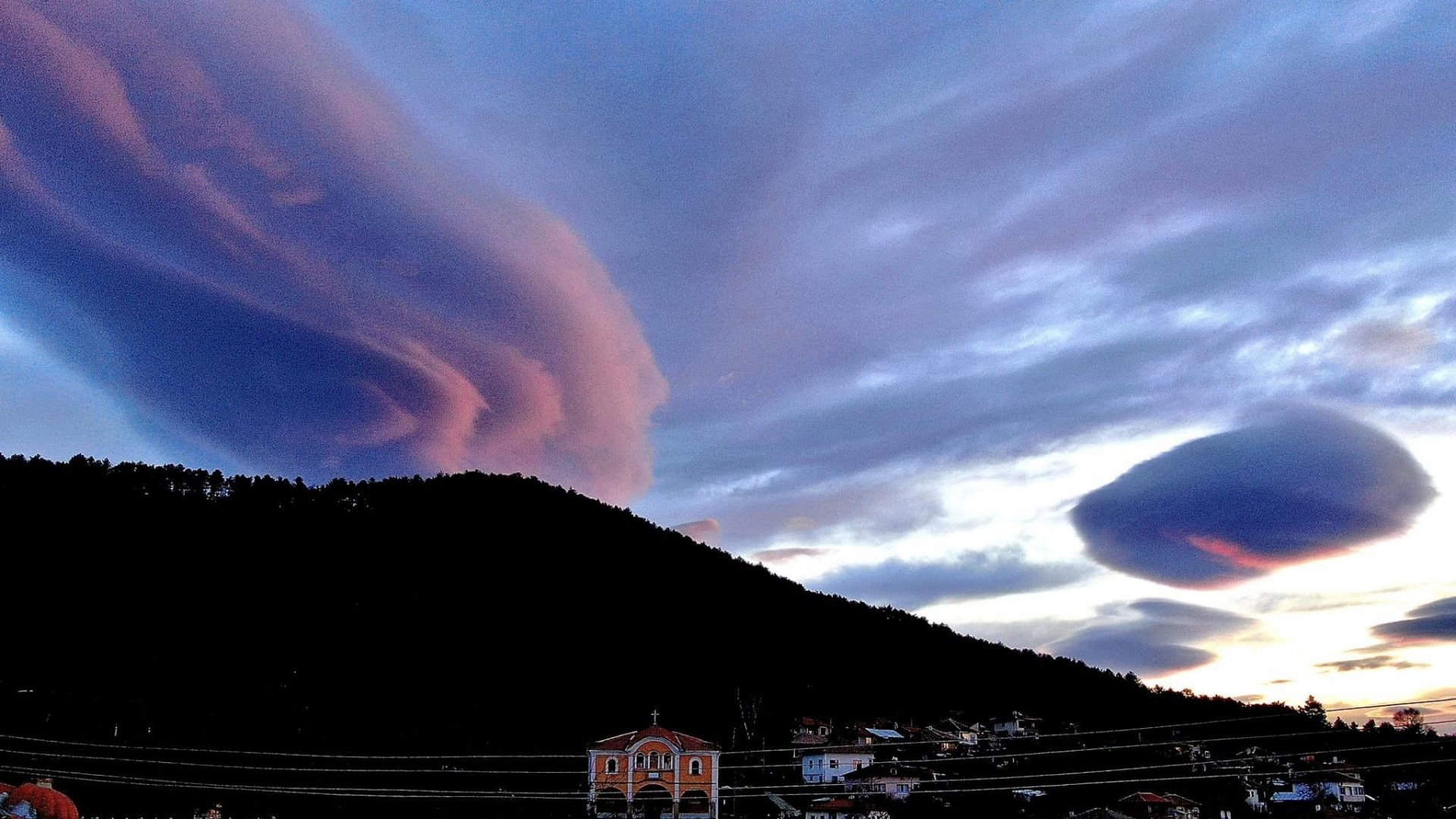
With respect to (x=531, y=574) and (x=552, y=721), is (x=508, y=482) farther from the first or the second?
(x=552, y=721)

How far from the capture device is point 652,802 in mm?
71938

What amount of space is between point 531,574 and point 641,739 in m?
32.7

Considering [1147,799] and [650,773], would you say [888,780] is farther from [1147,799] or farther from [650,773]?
[1147,799]

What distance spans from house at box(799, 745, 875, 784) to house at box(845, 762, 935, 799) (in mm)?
4241

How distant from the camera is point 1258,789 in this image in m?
85.7

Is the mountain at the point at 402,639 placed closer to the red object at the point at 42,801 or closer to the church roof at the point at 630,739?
the church roof at the point at 630,739

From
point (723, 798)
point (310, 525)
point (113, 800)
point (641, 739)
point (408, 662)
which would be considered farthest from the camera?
point (310, 525)

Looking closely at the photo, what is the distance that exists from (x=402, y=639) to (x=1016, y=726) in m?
55.2

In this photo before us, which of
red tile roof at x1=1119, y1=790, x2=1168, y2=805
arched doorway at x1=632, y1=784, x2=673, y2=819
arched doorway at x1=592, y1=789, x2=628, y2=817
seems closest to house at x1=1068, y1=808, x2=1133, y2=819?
red tile roof at x1=1119, y1=790, x2=1168, y2=805

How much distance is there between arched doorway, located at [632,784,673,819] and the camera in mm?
70000

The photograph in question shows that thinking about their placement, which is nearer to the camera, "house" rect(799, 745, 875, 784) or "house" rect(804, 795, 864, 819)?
"house" rect(804, 795, 864, 819)

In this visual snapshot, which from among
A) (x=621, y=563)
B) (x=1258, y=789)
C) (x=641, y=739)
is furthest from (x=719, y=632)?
(x=1258, y=789)

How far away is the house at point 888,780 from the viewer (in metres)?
70.4

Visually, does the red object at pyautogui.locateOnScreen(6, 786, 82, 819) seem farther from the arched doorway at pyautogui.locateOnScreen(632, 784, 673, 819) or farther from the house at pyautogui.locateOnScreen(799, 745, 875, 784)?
the house at pyautogui.locateOnScreen(799, 745, 875, 784)
